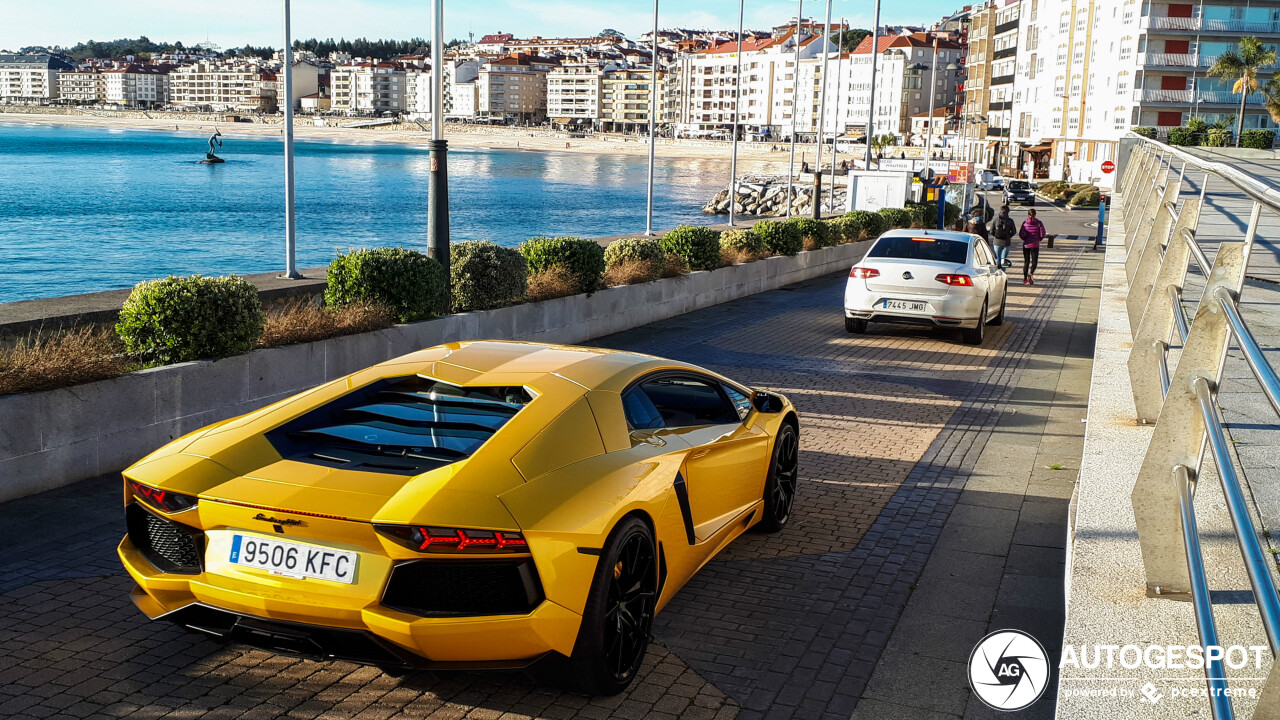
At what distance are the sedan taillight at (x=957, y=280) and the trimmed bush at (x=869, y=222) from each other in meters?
14.1

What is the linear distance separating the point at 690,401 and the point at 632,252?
11.0 m

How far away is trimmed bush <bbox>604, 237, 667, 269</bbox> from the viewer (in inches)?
684

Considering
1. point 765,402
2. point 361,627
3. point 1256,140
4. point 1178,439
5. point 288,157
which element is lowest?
point 361,627

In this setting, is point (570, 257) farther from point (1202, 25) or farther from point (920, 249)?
point (1202, 25)

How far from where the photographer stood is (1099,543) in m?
4.92

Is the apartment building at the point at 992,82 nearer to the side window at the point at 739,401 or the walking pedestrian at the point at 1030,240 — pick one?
the walking pedestrian at the point at 1030,240

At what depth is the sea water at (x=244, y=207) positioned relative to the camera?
47.0 m

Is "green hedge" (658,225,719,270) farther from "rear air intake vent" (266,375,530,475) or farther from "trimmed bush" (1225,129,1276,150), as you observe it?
"trimmed bush" (1225,129,1276,150)

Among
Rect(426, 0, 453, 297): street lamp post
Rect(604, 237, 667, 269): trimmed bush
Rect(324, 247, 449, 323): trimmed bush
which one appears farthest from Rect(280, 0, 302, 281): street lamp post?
Rect(604, 237, 667, 269): trimmed bush

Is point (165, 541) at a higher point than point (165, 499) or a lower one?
lower

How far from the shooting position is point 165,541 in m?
4.78

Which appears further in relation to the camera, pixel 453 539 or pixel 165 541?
pixel 165 541

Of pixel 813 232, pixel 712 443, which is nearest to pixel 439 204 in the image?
pixel 712 443

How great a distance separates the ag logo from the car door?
147 cm
